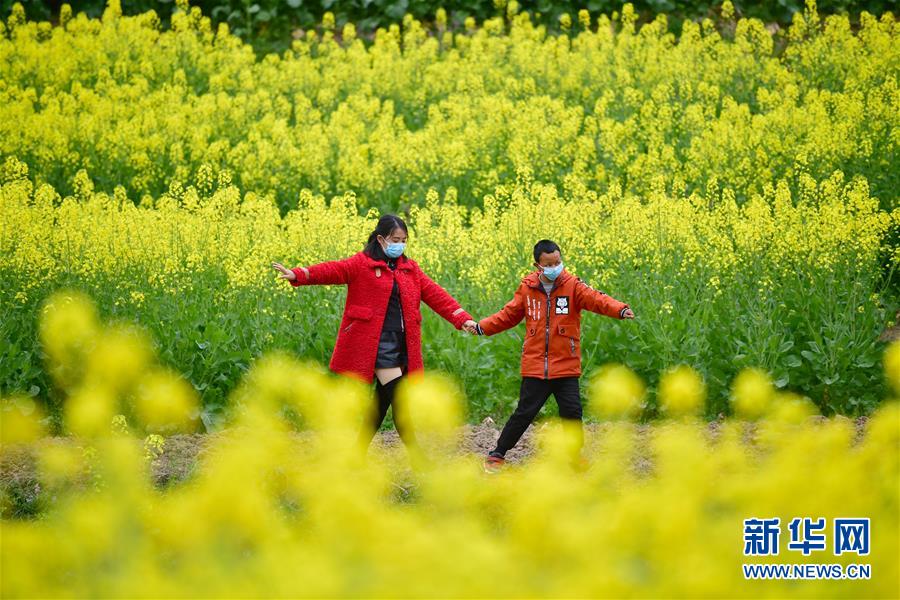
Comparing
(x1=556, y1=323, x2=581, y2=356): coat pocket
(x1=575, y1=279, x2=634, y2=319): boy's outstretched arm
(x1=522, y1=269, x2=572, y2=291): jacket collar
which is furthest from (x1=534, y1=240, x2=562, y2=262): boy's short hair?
(x1=556, y1=323, x2=581, y2=356): coat pocket

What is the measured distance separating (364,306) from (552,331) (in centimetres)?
107

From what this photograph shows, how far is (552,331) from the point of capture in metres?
6.16

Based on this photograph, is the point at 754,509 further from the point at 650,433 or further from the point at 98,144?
the point at 98,144

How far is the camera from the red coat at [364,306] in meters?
6.19

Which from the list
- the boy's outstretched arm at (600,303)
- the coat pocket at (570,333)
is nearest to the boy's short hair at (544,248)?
the boy's outstretched arm at (600,303)

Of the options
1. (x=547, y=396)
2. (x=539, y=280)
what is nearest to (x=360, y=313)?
(x=539, y=280)

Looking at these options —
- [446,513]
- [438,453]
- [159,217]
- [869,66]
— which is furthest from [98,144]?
[446,513]

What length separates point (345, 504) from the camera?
3.14 metres

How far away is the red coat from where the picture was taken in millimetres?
6191

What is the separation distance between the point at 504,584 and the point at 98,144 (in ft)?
36.3

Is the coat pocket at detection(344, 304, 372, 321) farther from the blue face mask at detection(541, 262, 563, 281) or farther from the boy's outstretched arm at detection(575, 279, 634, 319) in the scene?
the boy's outstretched arm at detection(575, 279, 634, 319)

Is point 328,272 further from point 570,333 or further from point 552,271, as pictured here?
point 570,333

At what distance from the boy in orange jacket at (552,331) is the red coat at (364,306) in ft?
2.13

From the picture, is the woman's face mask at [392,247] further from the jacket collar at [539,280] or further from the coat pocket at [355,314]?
the jacket collar at [539,280]
